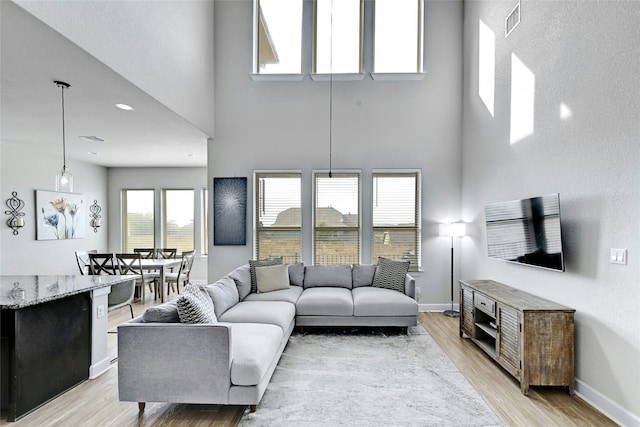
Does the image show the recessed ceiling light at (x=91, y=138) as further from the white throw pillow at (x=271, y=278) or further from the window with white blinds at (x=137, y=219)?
the white throw pillow at (x=271, y=278)

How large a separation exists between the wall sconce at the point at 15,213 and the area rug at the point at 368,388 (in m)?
5.01

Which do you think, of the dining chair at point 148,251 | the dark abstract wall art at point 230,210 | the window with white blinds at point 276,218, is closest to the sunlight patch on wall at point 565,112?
the window with white blinds at point 276,218

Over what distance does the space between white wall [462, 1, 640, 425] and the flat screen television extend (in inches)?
4.8

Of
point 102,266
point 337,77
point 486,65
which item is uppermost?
point 337,77

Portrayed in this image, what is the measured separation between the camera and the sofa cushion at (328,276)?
5.09 metres

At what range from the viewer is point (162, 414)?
261 cm

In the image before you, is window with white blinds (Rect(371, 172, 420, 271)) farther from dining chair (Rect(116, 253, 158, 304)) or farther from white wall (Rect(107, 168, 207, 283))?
white wall (Rect(107, 168, 207, 283))

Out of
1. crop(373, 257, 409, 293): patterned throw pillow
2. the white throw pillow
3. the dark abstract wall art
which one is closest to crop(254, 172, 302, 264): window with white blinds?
the dark abstract wall art

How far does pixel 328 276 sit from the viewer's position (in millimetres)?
5121

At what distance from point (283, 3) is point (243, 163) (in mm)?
2719

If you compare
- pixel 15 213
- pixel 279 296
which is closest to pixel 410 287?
pixel 279 296

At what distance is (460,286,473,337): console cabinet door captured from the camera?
401cm

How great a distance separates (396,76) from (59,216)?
6617 mm

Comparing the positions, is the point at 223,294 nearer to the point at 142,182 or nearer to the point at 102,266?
the point at 102,266
